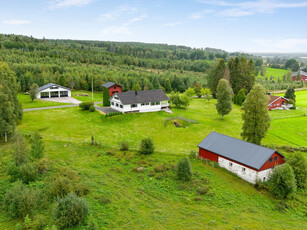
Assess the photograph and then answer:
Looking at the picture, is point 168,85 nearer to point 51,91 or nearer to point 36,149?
point 51,91

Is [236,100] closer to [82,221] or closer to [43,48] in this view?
[82,221]

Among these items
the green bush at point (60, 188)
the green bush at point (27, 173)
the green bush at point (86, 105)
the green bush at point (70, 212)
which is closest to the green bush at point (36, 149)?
the green bush at point (27, 173)

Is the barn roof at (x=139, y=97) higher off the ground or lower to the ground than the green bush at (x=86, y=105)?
higher

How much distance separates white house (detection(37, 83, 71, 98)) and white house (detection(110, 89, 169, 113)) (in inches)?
986

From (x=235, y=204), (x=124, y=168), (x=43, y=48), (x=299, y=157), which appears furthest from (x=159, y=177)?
(x=43, y=48)

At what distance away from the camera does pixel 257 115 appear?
3691cm

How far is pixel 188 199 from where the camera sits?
2478 cm

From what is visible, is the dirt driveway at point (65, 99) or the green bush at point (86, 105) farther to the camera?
A: the dirt driveway at point (65, 99)

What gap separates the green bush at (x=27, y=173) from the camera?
25672 mm

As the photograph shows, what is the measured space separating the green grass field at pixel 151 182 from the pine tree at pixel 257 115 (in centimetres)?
725

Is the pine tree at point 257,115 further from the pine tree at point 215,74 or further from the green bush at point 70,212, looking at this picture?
the pine tree at point 215,74

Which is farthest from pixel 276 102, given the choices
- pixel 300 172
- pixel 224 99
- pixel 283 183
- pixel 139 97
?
pixel 283 183

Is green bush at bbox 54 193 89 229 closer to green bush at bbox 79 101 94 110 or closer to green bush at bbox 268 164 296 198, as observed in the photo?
green bush at bbox 268 164 296 198

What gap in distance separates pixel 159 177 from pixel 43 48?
522ft
